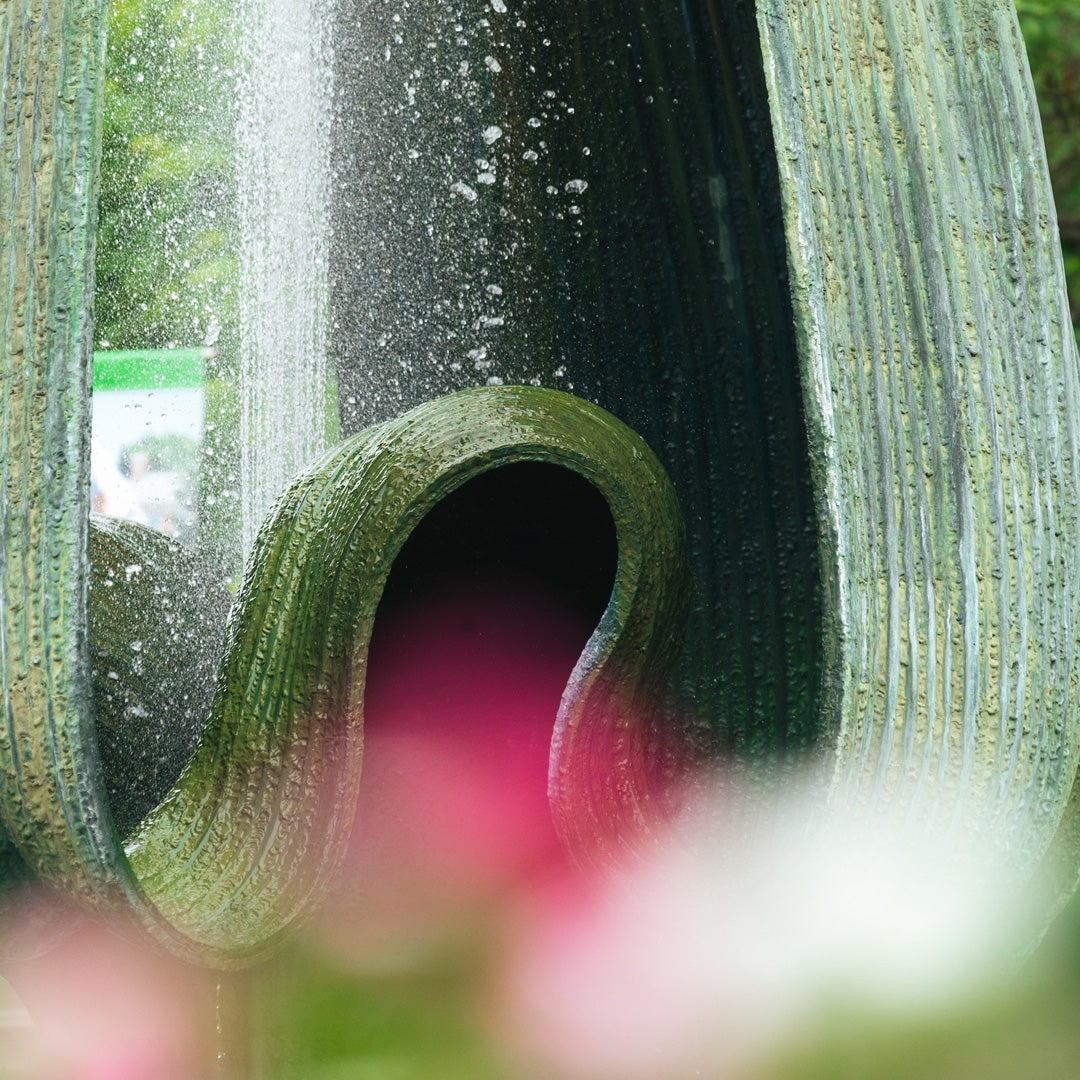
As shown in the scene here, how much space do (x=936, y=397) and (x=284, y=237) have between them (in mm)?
1328

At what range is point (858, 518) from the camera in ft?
4.62

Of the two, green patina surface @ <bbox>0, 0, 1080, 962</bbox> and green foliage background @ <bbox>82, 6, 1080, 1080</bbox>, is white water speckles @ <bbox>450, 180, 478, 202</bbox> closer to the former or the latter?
green foliage background @ <bbox>82, 6, 1080, 1080</bbox>

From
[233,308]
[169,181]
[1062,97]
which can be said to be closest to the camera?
[169,181]

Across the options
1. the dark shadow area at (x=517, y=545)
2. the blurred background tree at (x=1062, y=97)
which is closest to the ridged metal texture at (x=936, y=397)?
the dark shadow area at (x=517, y=545)

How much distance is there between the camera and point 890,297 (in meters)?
1.45

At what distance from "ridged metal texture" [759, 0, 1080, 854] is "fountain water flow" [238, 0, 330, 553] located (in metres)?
1.08

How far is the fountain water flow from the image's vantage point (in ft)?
7.63

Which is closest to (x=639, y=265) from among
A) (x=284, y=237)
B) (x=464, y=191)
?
(x=464, y=191)

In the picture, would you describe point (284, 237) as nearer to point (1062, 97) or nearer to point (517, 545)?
point (517, 545)

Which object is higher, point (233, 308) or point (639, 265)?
point (233, 308)

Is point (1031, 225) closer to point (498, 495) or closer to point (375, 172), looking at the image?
point (498, 495)

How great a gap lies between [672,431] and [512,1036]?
0.73 metres

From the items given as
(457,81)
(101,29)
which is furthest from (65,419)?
(457,81)

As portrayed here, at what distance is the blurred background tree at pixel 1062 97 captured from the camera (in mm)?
3676
